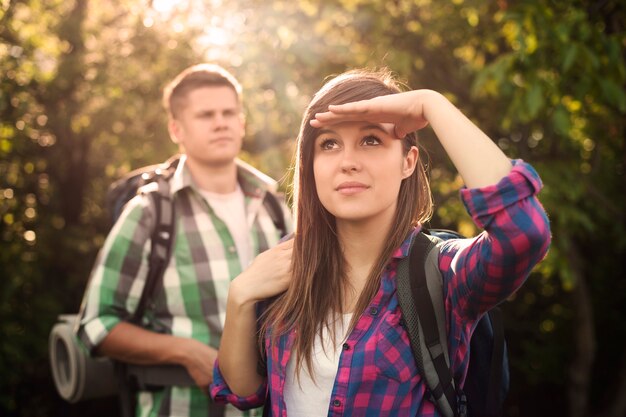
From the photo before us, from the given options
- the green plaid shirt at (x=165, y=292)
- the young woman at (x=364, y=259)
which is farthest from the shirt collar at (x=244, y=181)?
the young woman at (x=364, y=259)

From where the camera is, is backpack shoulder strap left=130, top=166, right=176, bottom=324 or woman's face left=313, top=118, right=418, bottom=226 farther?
backpack shoulder strap left=130, top=166, right=176, bottom=324

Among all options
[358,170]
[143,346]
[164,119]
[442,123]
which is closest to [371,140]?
[358,170]

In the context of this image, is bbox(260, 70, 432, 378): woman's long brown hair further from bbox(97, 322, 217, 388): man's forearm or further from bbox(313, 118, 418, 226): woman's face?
bbox(97, 322, 217, 388): man's forearm

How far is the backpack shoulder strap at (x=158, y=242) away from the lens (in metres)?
3.03

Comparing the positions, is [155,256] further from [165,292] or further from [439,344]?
[439,344]

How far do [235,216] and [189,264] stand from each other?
0.39 m

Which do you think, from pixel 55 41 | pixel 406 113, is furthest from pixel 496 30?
pixel 406 113

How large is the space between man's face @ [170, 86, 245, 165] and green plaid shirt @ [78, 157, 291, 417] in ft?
1.25

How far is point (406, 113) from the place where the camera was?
1.77 metres

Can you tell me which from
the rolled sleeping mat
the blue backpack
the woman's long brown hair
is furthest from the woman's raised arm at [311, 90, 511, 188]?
the rolled sleeping mat

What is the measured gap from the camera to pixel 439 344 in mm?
1730

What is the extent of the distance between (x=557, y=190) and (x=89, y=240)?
12.1 ft

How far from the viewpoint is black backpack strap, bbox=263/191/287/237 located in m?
3.43

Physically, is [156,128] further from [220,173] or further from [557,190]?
[557,190]
